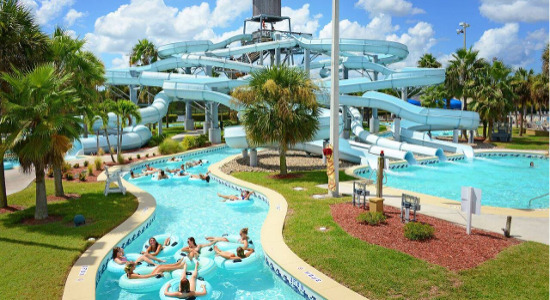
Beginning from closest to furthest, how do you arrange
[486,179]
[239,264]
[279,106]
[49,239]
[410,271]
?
[410,271] < [239,264] < [49,239] < [279,106] < [486,179]

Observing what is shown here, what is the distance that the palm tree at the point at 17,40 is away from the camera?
491 inches

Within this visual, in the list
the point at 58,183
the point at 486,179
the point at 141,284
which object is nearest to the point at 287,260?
the point at 141,284

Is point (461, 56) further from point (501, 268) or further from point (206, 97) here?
point (501, 268)

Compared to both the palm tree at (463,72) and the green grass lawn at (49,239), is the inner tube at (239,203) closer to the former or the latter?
the green grass lawn at (49,239)

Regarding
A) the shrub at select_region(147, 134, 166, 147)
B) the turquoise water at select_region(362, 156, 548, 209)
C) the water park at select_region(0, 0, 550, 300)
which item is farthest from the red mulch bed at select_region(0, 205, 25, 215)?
the shrub at select_region(147, 134, 166, 147)

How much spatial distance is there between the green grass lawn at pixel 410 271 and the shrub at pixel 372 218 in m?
0.90

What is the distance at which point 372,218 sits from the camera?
1128cm

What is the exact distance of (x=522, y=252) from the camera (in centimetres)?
897

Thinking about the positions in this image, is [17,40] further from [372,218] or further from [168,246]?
[372,218]

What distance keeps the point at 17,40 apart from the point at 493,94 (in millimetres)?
35120

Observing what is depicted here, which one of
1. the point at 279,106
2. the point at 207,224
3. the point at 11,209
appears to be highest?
the point at 279,106

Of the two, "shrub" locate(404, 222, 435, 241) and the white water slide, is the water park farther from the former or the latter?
the white water slide

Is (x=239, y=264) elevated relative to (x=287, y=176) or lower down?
lower down

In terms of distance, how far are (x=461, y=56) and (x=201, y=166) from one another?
27117 mm
